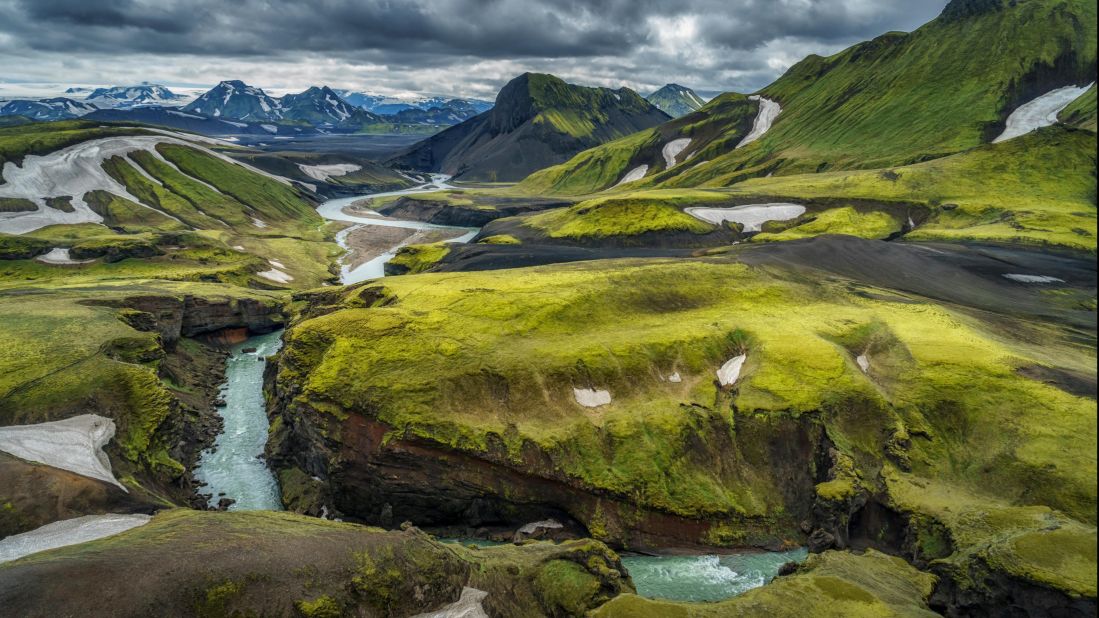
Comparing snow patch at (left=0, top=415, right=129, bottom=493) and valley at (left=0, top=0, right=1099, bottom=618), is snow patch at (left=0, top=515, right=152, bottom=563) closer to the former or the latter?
valley at (left=0, top=0, right=1099, bottom=618)

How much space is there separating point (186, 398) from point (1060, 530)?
7713 cm

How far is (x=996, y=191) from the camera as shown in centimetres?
11781

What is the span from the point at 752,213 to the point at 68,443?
125 meters

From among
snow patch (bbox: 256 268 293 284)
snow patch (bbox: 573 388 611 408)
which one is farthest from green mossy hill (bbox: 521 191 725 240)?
snow patch (bbox: 573 388 611 408)

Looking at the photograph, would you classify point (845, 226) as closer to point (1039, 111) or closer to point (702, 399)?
point (702, 399)

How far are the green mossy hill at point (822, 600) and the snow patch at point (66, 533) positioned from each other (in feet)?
97.4

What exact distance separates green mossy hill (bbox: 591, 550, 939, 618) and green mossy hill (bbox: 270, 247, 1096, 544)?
10387 mm

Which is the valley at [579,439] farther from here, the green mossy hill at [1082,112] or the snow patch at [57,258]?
the green mossy hill at [1082,112]

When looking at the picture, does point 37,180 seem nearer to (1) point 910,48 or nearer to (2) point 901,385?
(2) point 901,385

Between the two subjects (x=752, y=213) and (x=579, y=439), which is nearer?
(x=579, y=439)

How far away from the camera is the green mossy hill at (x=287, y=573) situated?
77.9ft

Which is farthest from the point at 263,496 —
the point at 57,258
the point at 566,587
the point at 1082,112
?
the point at 1082,112

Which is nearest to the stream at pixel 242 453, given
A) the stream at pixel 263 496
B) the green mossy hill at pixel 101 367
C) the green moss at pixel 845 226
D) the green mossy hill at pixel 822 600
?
the stream at pixel 263 496

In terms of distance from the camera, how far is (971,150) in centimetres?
13638
